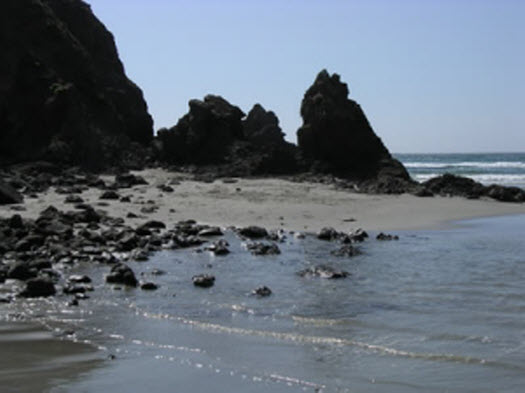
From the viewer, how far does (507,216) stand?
2652cm

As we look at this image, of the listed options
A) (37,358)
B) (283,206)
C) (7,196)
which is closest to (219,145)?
(283,206)

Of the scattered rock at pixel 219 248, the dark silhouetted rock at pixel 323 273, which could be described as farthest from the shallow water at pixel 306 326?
the scattered rock at pixel 219 248

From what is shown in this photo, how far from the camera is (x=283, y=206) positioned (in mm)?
25453

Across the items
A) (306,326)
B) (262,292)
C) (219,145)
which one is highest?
(219,145)

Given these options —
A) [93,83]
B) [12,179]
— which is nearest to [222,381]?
[12,179]

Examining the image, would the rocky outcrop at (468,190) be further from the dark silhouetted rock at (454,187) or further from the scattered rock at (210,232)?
the scattered rock at (210,232)

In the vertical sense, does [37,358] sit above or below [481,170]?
below

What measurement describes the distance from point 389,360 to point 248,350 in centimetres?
166

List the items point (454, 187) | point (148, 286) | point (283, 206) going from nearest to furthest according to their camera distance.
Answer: point (148, 286)
point (283, 206)
point (454, 187)

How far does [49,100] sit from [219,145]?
30.5ft

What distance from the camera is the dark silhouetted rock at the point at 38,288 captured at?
11.2m

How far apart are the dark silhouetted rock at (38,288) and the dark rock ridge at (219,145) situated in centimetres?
2457

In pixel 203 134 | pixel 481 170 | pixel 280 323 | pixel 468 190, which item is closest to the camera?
pixel 280 323

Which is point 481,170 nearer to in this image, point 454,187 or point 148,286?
point 454,187
